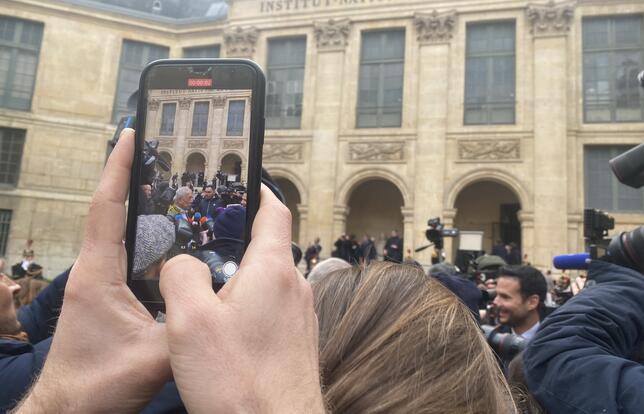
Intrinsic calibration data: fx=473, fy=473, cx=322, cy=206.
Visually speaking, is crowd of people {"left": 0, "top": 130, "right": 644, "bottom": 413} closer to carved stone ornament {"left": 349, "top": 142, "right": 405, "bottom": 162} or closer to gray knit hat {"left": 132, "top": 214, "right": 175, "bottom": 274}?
gray knit hat {"left": 132, "top": 214, "right": 175, "bottom": 274}

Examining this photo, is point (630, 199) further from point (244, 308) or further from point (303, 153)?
point (244, 308)

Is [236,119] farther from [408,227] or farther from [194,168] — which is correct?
[408,227]

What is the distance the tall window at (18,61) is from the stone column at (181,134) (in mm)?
23723

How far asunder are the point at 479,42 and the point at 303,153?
796 centimetres

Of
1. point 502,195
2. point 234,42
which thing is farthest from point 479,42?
point 234,42

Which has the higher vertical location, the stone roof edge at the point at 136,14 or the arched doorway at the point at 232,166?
the stone roof edge at the point at 136,14

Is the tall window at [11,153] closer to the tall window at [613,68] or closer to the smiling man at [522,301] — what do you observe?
the smiling man at [522,301]

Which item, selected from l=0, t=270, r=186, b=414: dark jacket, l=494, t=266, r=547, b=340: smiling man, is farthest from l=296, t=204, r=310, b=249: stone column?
l=0, t=270, r=186, b=414: dark jacket

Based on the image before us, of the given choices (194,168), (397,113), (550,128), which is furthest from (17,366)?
(397,113)

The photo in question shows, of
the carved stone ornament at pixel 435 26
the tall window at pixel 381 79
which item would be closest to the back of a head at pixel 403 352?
the tall window at pixel 381 79

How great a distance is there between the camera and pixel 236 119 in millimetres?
1039

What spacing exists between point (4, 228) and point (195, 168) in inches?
903

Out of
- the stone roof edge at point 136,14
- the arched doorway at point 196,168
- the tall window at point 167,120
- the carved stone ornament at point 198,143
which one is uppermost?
the stone roof edge at point 136,14

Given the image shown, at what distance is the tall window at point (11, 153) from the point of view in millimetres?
20391
